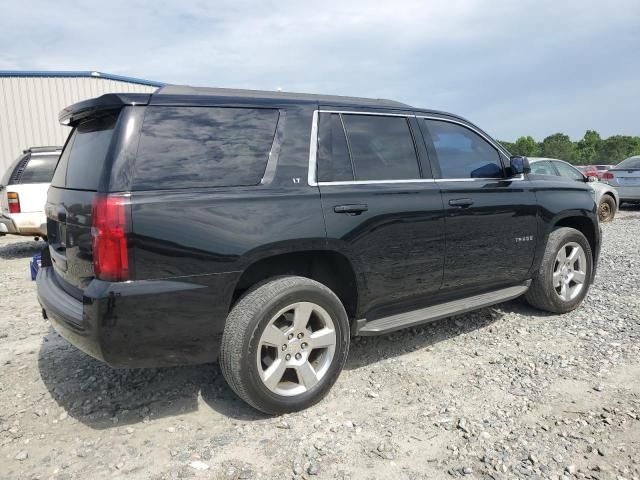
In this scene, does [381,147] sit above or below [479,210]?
above

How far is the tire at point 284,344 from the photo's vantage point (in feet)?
9.15

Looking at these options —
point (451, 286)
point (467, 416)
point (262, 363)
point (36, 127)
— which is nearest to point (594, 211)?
point (451, 286)

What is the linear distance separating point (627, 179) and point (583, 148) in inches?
1697

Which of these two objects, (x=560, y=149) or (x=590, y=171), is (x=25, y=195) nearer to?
(x=590, y=171)

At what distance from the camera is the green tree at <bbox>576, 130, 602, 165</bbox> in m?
48.9

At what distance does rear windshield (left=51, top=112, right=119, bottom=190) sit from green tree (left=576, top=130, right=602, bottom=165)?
51.9 metres

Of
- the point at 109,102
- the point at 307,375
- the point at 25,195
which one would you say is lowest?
the point at 307,375

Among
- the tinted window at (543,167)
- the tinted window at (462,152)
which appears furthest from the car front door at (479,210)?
the tinted window at (543,167)

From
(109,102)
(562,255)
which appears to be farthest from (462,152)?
(109,102)

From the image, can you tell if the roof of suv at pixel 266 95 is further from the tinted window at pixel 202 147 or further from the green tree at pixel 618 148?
the green tree at pixel 618 148

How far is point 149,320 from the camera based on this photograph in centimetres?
257

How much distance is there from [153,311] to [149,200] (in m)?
0.55

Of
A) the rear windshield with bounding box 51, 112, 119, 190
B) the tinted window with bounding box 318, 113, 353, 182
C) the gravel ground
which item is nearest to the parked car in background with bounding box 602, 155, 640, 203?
the gravel ground

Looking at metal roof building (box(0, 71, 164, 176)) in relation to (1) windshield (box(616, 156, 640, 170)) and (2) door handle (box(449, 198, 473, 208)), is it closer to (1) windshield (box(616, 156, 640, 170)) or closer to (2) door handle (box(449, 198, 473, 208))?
(2) door handle (box(449, 198, 473, 208))
